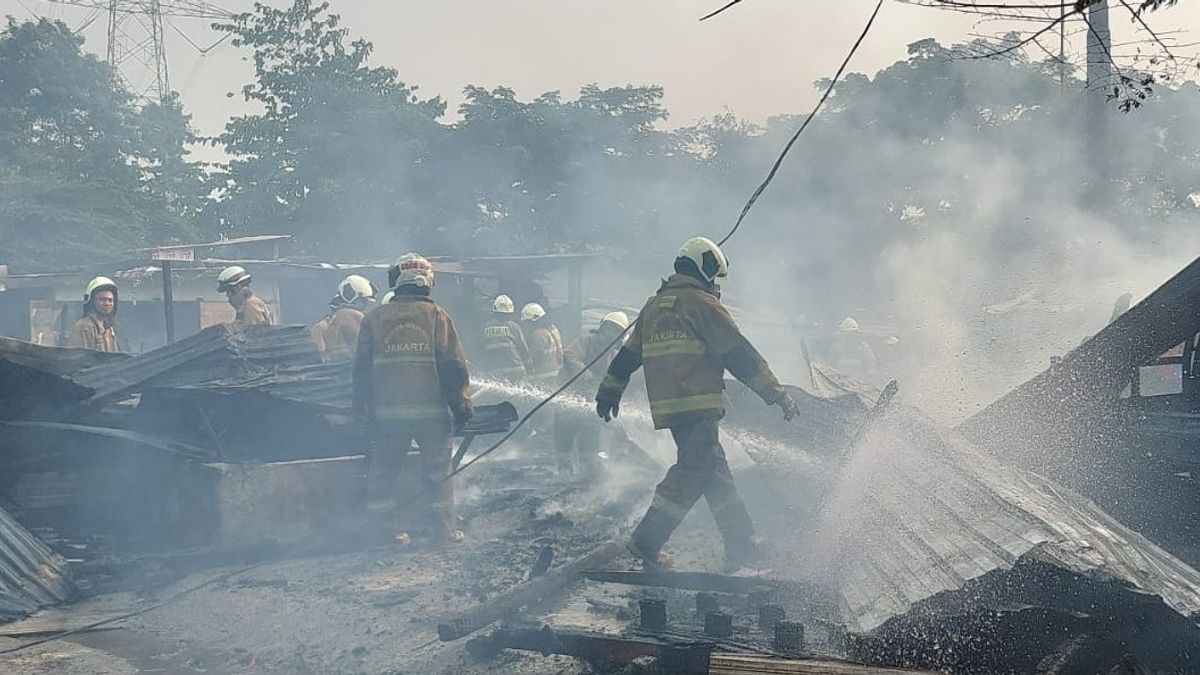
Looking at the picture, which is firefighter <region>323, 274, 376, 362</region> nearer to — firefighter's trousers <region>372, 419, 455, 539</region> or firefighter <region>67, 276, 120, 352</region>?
firefighter <region>67, 276, 120, 352</region>

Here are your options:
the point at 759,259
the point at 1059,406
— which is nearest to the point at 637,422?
the point at 1059,406

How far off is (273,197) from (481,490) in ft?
68.2

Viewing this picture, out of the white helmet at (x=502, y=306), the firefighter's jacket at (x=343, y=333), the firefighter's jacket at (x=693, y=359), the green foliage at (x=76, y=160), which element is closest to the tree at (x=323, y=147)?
the green foliage at (x=76, y=160)

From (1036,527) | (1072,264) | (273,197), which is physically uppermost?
(273,197)

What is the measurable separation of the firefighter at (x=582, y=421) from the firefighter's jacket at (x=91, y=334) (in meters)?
4.21

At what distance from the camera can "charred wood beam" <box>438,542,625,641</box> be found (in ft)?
13.7

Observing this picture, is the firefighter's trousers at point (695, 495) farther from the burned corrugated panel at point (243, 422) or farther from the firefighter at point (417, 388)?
the burned corrugated panel at point (243, 422)

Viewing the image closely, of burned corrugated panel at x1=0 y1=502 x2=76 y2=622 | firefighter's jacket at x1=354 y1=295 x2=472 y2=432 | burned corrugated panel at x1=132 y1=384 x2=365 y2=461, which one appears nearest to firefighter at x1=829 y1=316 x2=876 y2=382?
firefighter's jacket at x1=354 y1=295 x2=472 y2=432

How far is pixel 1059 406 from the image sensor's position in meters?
6.47

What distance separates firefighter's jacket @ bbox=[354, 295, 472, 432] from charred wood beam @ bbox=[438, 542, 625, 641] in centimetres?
178

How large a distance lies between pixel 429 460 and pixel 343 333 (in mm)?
2939

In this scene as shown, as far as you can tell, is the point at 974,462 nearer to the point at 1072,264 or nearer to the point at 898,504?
the point at 898,504

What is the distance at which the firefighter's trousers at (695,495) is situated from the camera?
18.0 feet

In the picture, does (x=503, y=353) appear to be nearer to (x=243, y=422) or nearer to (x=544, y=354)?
(x=544, y=354)
